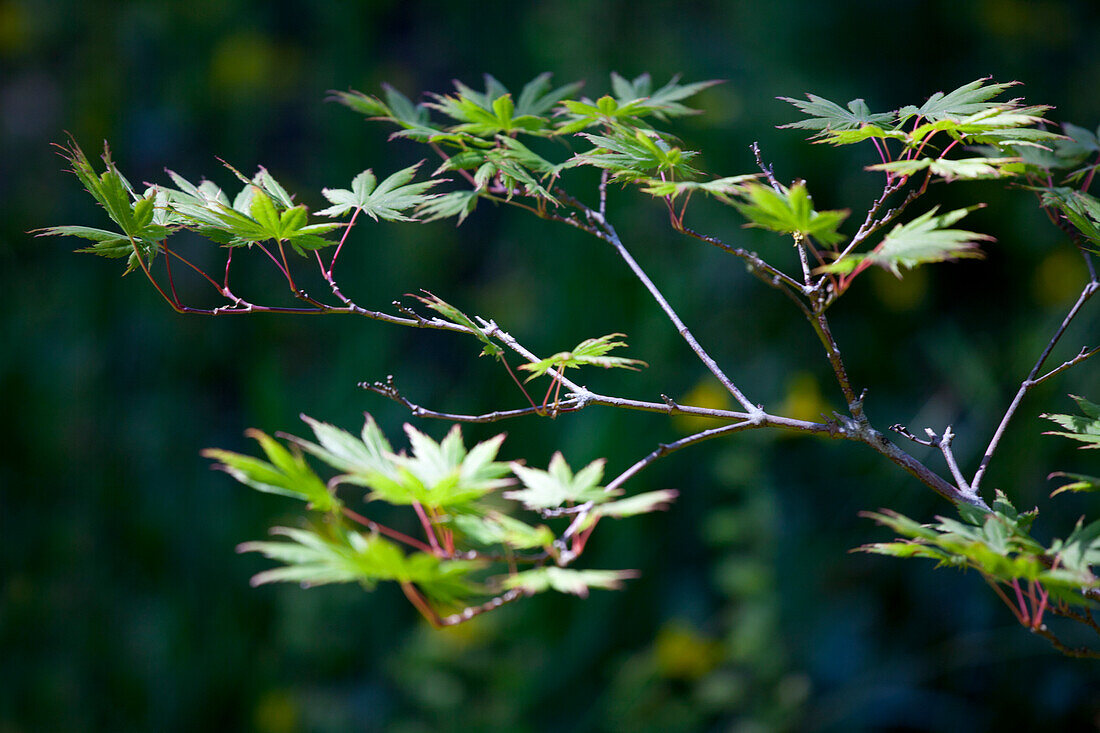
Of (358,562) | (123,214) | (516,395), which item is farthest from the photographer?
(516,395)

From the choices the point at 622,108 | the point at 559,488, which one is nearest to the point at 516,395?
the point at 622,108

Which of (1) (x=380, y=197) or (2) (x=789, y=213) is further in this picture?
(1) (x=380, y=197)

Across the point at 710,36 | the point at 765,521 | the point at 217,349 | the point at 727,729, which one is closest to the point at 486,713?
the point at 727,729

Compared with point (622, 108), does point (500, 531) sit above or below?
below

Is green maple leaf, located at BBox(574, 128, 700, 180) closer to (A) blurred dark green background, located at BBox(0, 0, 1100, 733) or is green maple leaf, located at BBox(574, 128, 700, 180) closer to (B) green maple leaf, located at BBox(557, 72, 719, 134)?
(B) green maple leaf, located at BBox(557, 72, 719, 134)

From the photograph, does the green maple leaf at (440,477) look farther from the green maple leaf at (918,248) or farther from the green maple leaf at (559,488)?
the green maple leaf at (918,248)

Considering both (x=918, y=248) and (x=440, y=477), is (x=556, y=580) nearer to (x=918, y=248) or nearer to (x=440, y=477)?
(x=440, y=477)

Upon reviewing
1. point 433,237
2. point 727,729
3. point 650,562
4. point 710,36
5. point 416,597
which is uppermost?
point 710,36

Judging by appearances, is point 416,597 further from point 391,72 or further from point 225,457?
point 391,72
